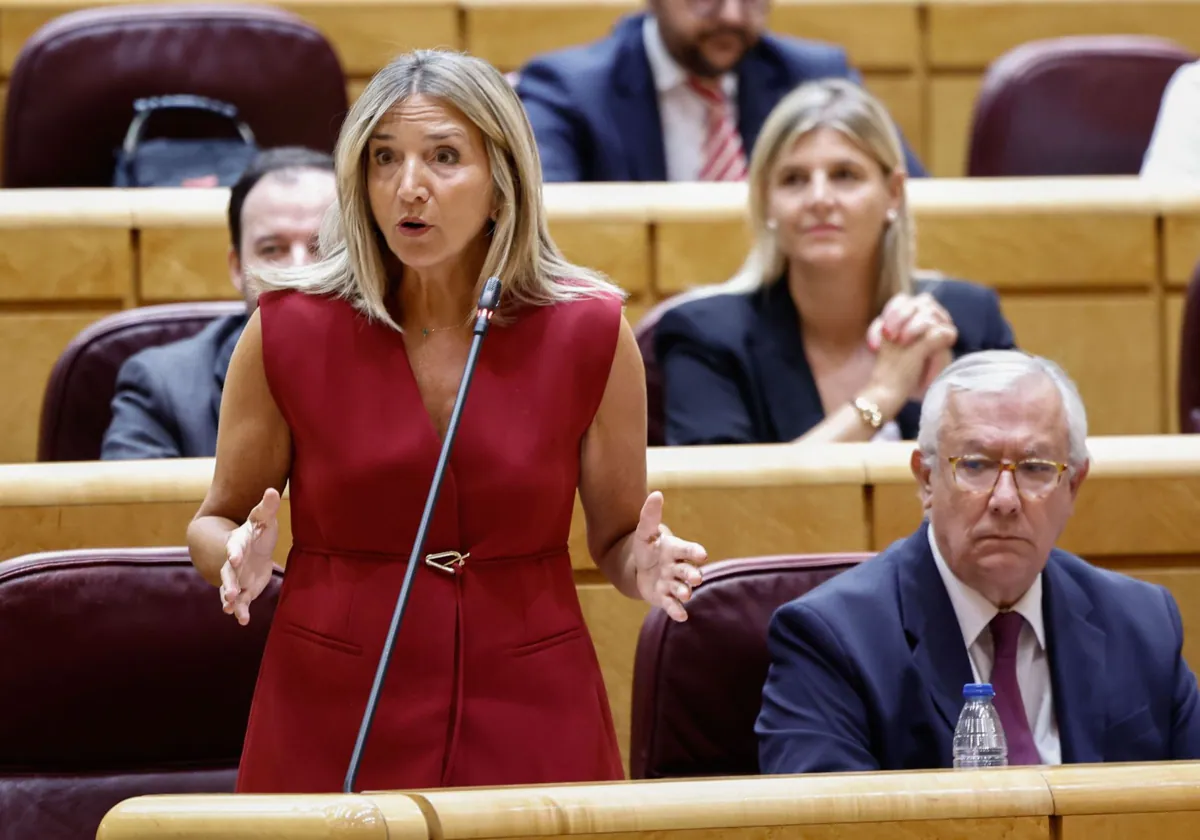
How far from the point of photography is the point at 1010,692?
106 cm

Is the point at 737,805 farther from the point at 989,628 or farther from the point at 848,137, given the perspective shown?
the point at 848,137

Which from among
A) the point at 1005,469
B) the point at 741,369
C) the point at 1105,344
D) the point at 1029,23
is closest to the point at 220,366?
the point at 741,369

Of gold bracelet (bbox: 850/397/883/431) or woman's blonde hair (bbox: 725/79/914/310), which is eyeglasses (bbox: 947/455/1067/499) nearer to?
gold bracelet (bbox: 850/397/883/431)

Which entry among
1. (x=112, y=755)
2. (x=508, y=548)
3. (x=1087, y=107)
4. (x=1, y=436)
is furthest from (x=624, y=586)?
(x=1087, y=107)

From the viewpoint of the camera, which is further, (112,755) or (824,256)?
(824,256)

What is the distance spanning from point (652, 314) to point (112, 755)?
678mm

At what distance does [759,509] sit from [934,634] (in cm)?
24

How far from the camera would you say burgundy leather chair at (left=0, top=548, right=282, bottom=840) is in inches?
39.7

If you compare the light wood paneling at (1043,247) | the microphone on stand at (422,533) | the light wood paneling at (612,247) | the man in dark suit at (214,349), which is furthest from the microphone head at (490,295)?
the light wood paneling at (1043,247)

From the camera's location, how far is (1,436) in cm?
164

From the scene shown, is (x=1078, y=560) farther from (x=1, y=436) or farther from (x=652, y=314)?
(x=1, y=436)

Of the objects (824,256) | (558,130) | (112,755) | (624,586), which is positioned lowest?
(112,755)

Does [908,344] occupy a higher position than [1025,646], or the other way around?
[908,344]

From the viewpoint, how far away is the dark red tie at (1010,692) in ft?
3.41
